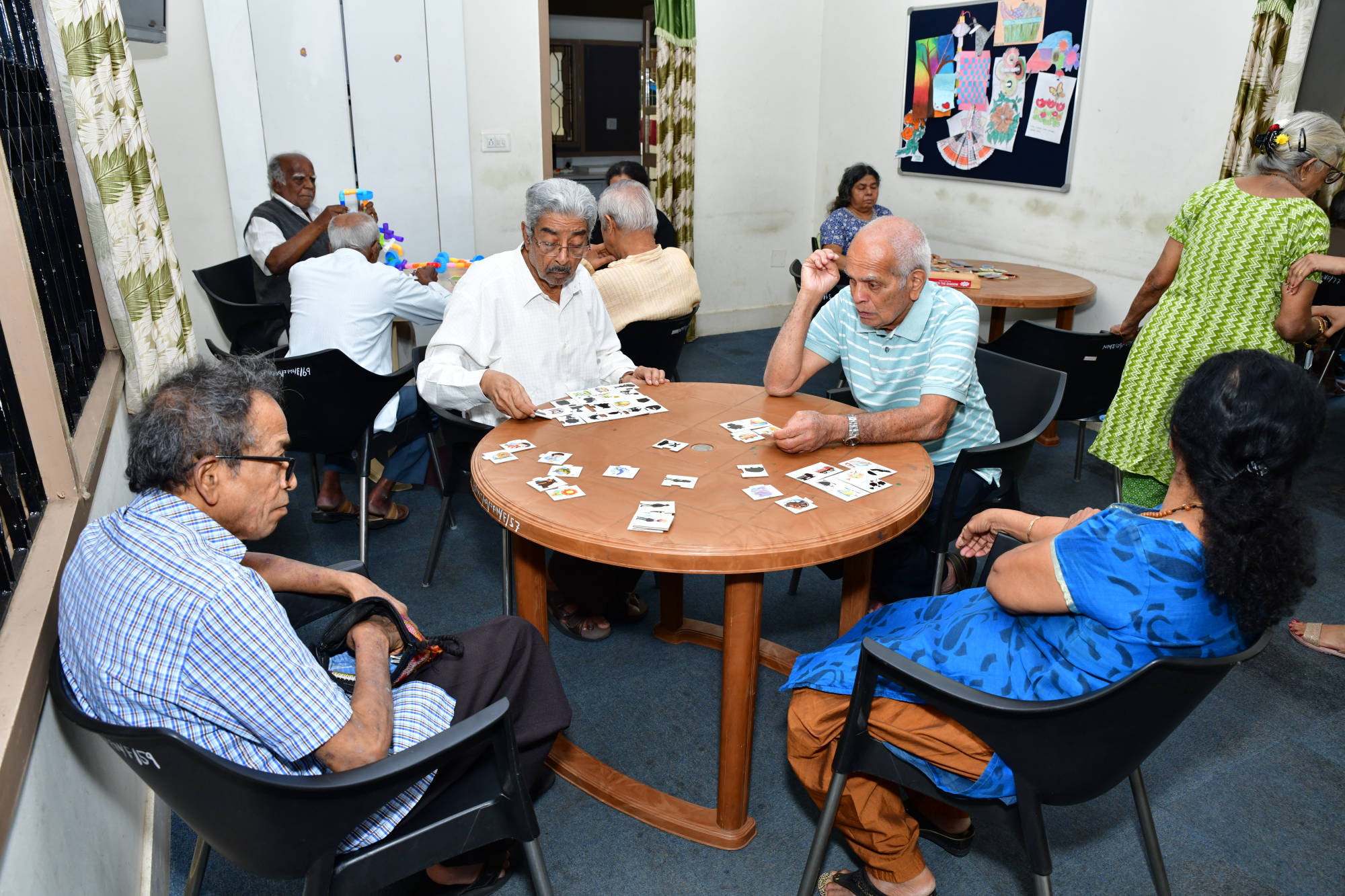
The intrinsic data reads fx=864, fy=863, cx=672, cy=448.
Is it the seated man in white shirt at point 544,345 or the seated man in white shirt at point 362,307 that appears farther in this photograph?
the seated man in white shirt at point 362,307

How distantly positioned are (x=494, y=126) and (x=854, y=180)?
2.33 meters

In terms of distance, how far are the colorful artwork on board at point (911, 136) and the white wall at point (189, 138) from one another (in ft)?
14.2

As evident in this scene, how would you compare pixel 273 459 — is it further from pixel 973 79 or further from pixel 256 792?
pixel 973 79

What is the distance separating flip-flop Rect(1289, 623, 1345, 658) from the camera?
2809 mm

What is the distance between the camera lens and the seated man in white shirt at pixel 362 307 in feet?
11.0

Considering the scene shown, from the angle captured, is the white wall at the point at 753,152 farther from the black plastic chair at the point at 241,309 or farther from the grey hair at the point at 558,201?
the grey hair at the point at 558,201

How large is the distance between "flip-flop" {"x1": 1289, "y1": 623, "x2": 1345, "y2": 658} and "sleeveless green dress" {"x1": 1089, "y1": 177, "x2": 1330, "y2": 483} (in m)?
0.64

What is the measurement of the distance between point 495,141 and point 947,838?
494cm

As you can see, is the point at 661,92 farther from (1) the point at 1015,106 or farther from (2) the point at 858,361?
(2) the point at 858,361

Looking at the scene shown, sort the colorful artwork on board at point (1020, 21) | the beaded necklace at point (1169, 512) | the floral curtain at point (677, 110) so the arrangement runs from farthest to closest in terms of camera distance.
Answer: the floral curtain at point (677, 110) → the colorful artwork on board at point (1020, 21) → the beaded necklace at point (1169, 512)

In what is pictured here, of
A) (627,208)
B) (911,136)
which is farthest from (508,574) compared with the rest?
(911,136)

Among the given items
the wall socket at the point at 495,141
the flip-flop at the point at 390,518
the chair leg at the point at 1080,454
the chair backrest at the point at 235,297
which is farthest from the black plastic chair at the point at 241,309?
the chair leg at the point at 1080,454

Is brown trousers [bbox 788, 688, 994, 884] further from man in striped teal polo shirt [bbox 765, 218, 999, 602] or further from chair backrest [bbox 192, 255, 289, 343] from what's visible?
chair backrest [bbox 192, 255, 289, 343]

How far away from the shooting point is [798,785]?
2246 mm
